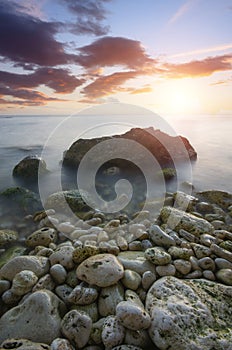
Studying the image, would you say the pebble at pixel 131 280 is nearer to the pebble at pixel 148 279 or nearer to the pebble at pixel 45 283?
the pebble at pixel 148 279

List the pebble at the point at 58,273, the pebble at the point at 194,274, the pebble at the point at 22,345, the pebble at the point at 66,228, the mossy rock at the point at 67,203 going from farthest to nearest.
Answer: the mossy rock at the point at 67,203 → the pebble at the point at 66,228 → the pebble at the point at 194,274 → the pebble at the point at 58,273 → the pebble at the point at 22,345

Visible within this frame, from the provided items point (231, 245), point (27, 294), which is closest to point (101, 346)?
point (27, 294)

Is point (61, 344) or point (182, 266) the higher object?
point (182, 266)

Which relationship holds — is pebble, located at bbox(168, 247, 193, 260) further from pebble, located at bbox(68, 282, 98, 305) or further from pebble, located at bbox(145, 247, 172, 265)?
pebble, located at bbox(68, 282, 98, 305)

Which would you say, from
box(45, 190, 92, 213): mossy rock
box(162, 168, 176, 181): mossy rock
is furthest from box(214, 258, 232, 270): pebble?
box(162, 168, 176, 181): mossy rock

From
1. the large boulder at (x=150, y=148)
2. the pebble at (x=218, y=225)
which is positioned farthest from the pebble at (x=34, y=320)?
the large boulder at (x=150, y=148)

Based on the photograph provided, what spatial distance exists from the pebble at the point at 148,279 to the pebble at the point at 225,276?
1.01 metres

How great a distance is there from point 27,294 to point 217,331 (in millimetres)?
2421

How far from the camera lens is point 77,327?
259cm

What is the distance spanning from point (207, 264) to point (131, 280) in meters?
1.27

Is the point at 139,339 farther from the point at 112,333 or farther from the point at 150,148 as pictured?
the point at 150,148

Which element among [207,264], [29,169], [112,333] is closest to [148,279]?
[112,333]

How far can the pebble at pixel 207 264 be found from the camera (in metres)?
3.55

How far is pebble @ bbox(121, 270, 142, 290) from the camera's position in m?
3.17
